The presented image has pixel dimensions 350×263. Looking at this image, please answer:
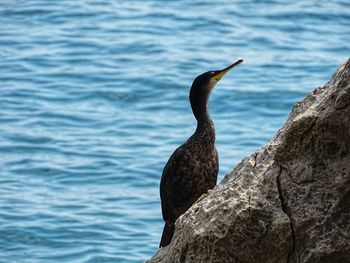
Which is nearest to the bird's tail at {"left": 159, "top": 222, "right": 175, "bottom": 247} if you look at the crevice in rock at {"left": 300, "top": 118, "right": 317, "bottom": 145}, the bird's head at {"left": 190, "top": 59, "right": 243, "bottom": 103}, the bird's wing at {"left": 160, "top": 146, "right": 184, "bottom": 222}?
the bird's wing at {"left": 160, "top": 146, "right": 184, "bottom": 222}

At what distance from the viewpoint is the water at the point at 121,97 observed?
1009 cm

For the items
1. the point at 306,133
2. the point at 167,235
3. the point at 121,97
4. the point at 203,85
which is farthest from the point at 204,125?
the point at 121,97

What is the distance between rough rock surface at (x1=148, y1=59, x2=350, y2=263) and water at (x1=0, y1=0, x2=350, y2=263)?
5.07 meters

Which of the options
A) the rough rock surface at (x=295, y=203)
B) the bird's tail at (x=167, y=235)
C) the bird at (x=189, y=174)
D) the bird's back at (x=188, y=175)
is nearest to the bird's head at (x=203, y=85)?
the bird at (x=189, y=174)

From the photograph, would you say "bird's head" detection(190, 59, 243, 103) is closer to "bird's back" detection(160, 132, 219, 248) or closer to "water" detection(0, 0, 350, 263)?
"bird's back" detection(160, 132, 219, 248)

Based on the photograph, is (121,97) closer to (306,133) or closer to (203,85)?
(203,85)

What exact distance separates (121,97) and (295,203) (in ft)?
28.4

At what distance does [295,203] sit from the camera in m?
4.22

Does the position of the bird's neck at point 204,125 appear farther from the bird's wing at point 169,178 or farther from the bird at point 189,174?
the bird's wing at point 169,178

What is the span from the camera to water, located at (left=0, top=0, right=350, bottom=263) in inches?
397

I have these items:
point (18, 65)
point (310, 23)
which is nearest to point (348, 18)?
point (310, 23)

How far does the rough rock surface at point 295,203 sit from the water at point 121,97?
5.07 meters

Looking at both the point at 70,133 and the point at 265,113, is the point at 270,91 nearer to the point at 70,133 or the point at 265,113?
the point at 265,113

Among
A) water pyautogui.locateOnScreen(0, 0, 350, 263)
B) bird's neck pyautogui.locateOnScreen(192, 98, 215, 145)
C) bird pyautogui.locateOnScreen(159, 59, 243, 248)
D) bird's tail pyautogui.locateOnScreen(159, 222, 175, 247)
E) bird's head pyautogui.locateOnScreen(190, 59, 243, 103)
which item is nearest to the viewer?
bird's tail pyautogui.locateOnScreen(159, 222, 175, 247)
